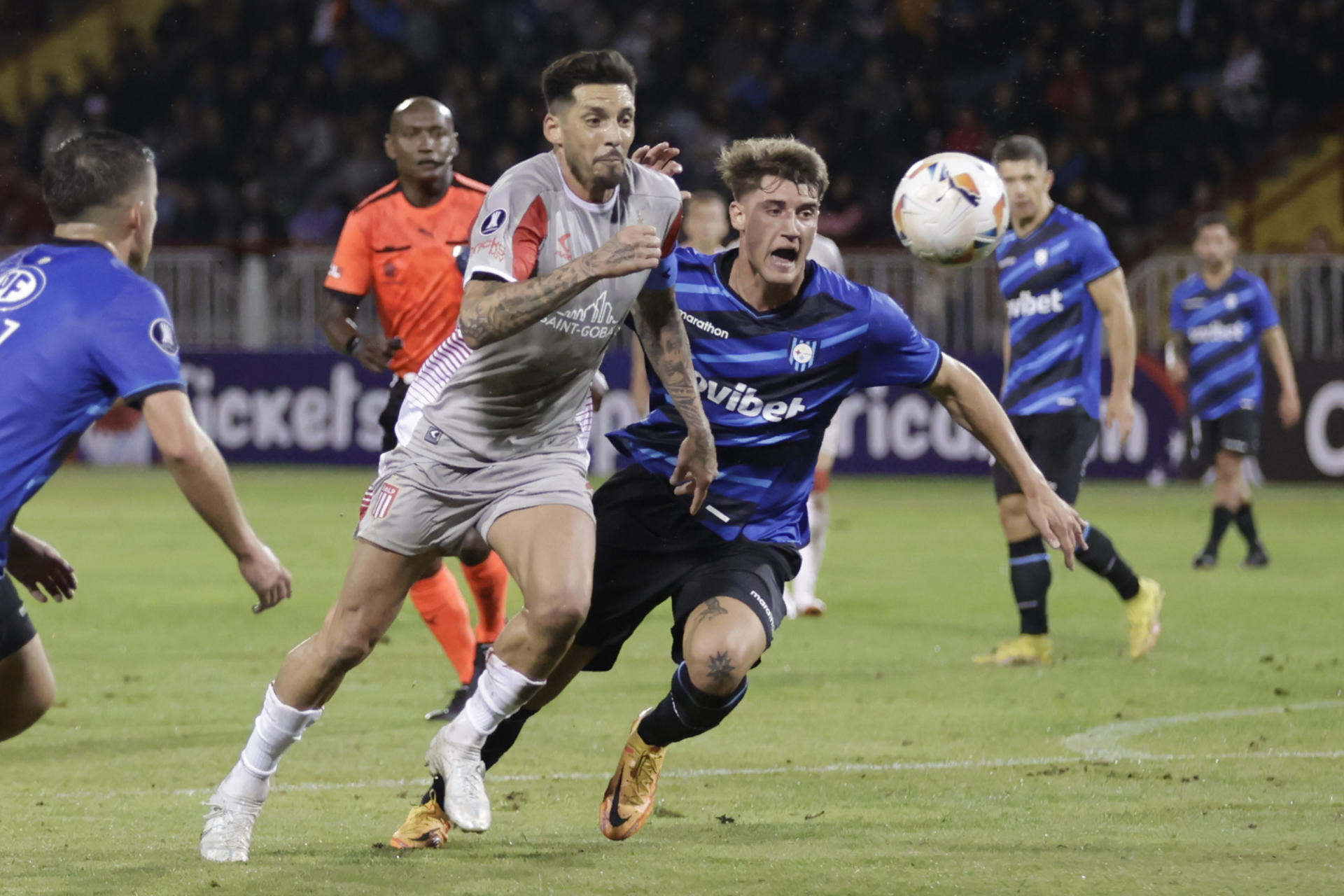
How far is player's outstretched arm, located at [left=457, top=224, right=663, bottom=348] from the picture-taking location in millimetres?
4375

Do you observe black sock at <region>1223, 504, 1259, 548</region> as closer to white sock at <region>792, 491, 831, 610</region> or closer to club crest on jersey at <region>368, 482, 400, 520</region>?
white sock at <region>792, 491, 831, 610</region>

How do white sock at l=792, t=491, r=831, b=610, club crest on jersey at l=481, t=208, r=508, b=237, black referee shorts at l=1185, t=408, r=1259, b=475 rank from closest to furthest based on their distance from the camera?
club crest on jersey at l=481, t=208, r=508, b=237, white sock at l=792, t=491, r=831, b=610, black referee shorts at l=1185, t=408, r=1259, b=475

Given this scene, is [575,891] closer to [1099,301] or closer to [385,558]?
[385,558]

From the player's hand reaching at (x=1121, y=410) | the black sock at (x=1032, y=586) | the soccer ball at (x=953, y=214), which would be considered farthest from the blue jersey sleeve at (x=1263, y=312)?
the soccer ball at (x=953, y=214)

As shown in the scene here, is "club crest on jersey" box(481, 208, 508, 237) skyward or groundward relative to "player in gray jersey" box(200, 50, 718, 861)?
skyward

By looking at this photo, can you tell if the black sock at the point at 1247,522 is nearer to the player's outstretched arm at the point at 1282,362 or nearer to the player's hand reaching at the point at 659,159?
the player's outstretched arm at the point at 1282,362

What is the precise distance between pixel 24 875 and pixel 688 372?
2.16 meters

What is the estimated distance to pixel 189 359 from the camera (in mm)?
19875

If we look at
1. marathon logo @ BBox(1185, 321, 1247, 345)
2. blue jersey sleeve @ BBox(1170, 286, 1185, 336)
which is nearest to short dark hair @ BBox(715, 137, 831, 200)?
marathon logo @ BBox(1185, 321, 1247, 345)

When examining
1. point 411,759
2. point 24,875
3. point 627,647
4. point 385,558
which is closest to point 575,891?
point 385,558

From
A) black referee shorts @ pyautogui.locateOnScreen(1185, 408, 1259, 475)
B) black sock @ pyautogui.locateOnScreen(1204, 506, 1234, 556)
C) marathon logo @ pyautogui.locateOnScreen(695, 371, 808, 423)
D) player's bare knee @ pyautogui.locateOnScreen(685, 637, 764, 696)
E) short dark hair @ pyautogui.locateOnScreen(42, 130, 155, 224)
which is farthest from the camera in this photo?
black referee shorts @ pyautogui.locateOnScreen(1185, 408, 1259, 475)

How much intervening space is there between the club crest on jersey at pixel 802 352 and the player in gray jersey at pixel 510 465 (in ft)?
1.52

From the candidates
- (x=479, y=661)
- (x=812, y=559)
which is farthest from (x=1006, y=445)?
(x=812, y=559)

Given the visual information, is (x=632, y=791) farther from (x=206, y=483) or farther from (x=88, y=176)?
(x=88, y=176)
